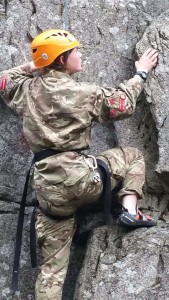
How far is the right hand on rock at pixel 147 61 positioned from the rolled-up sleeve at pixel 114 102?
443 mm

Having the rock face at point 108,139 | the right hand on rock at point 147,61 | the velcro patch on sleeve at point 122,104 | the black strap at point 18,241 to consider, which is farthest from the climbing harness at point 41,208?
the right hand on rock at point 147,61

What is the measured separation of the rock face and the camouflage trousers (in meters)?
0.23

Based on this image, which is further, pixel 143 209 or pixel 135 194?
pixel 143 209

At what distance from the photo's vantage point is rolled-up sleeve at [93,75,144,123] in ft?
19.5

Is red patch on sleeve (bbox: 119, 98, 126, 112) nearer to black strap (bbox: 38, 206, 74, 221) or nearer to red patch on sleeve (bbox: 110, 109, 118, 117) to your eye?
red patch on sleeve (bbox: 110, 109, 118, 117)

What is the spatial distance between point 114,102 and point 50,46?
2.73 ft

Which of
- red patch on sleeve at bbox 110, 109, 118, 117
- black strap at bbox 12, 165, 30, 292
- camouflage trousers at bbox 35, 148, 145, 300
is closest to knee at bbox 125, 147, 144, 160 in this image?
camouflage trousers at bbox 35, 148, 145, 300

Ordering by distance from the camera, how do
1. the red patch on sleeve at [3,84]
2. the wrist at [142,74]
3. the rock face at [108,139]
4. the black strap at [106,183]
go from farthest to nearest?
the red patch on sleeve at [3,84], the wrist at [142,74], the black strap at [106,183], the rock face at [108,139]

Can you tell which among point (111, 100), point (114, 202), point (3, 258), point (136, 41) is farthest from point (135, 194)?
point (136, 41)

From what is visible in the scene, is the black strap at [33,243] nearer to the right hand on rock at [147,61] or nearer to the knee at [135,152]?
the knee at [135,152]

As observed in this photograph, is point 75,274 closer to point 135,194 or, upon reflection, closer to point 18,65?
point 135,194

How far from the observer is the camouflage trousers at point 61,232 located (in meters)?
5.93

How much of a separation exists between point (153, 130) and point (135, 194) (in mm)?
1051

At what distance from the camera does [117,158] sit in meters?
6.17
